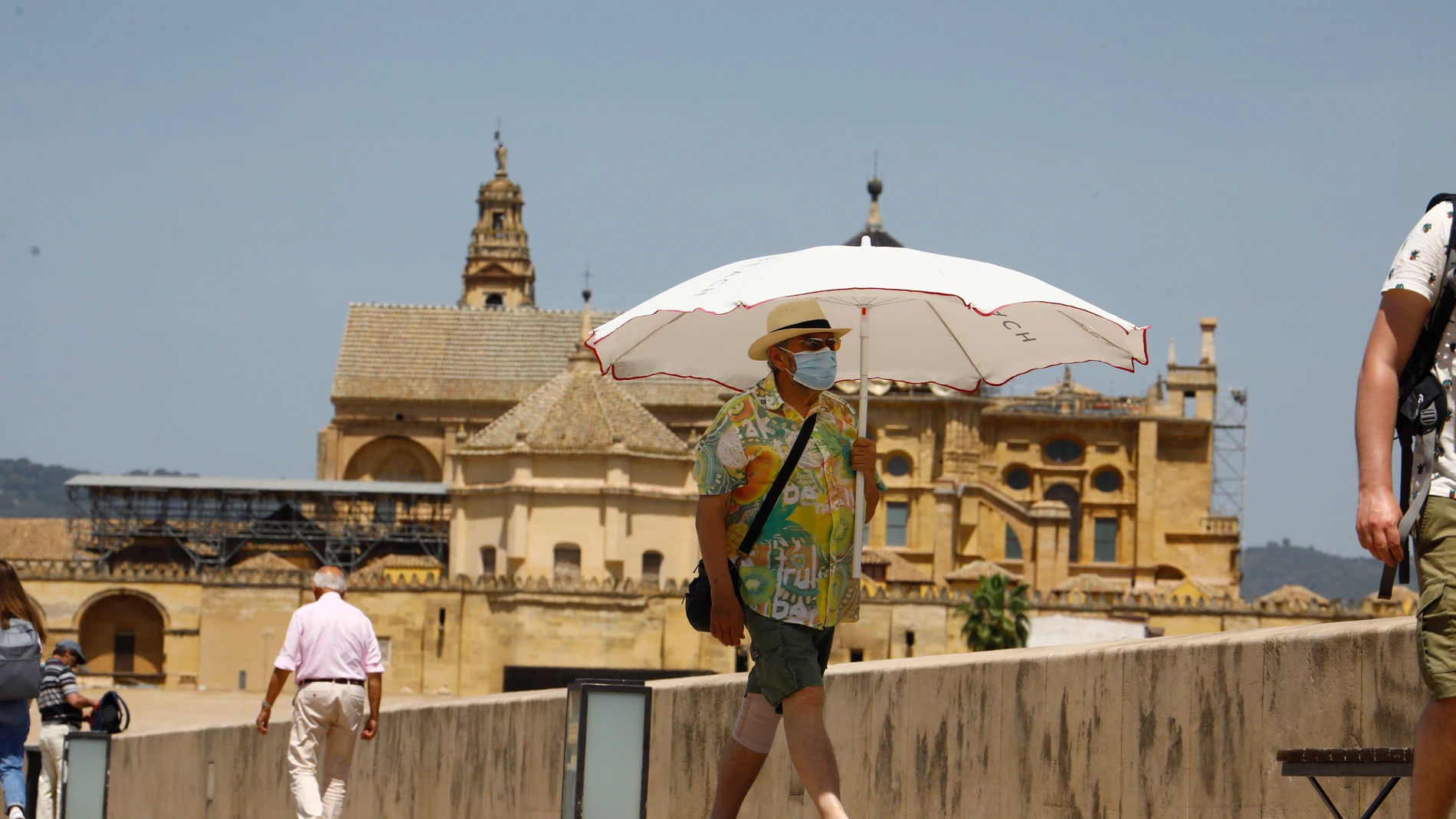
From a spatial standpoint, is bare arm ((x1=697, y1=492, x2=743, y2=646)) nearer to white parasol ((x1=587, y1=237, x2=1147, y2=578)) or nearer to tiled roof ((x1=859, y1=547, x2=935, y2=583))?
white parasol ((x1=587, y1=237, x2=1147, y2=578))

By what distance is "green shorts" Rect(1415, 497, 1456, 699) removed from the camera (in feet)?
17.9

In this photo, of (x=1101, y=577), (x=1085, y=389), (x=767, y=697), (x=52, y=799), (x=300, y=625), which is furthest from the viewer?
(x=1085, y=389)

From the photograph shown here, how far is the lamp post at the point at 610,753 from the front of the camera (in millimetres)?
8680

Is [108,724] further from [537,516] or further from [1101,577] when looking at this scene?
[1101,577]

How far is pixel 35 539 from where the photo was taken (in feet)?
283

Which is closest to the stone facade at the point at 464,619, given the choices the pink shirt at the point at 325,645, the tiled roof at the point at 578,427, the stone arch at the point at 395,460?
the tiled roof at the point at 578,427

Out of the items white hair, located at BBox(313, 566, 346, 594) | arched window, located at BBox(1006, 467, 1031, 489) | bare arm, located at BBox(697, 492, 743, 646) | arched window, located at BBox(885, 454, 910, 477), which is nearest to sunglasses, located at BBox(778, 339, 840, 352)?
bare arm, located at BBox(697, 492, 743, 646)

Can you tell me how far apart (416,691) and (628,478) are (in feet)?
32.3

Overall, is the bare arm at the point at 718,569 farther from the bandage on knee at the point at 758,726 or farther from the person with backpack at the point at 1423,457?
the person with backpack at the point at 1423,457

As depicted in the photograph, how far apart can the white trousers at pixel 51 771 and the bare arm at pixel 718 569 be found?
857 centimetres

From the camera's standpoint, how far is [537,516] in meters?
64.9

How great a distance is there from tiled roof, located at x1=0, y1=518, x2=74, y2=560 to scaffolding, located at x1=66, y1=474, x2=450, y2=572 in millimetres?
6774

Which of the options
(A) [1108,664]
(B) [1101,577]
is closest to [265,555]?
(B) [1101,577]

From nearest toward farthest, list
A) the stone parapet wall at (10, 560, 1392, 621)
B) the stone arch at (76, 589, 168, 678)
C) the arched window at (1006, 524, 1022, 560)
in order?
the stone parapet wall at (10, 560, 1392, 621)
the stone arch at (76, 589, 168, 678)
the arched window at (1006, 524, 1022, 560)
